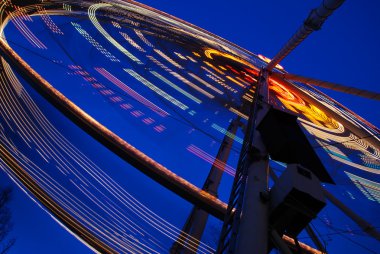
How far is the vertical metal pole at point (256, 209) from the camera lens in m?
2.36

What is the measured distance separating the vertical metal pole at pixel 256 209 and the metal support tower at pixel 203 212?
310 cm

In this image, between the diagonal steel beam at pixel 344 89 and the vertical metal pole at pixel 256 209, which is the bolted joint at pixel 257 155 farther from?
the diagonal steel beam at pixel 344 89

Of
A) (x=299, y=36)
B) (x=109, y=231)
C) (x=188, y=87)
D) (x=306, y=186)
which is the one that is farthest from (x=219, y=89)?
(x=306, y=186)

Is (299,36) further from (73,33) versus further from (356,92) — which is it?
(73,33)

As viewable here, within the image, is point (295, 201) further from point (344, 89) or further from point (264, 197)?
point (344, 89)

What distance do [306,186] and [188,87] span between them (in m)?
7.43

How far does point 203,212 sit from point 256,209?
4.43m

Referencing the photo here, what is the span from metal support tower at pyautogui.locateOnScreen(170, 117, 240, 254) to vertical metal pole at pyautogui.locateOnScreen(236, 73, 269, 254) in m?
3.10

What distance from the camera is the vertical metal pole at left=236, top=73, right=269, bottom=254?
7.74ft

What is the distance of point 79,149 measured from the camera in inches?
271

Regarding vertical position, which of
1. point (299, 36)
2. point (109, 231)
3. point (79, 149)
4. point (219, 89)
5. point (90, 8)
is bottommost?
point (109, 231)

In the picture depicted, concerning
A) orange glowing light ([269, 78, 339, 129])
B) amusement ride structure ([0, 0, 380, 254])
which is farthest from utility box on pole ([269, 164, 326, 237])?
orange glowing light ([269, 78, 339, 129])

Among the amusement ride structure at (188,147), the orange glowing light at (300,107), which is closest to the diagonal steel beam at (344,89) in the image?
the amusement ride structure at (188,147)

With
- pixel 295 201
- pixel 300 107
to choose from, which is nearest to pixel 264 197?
pixel 295 201
